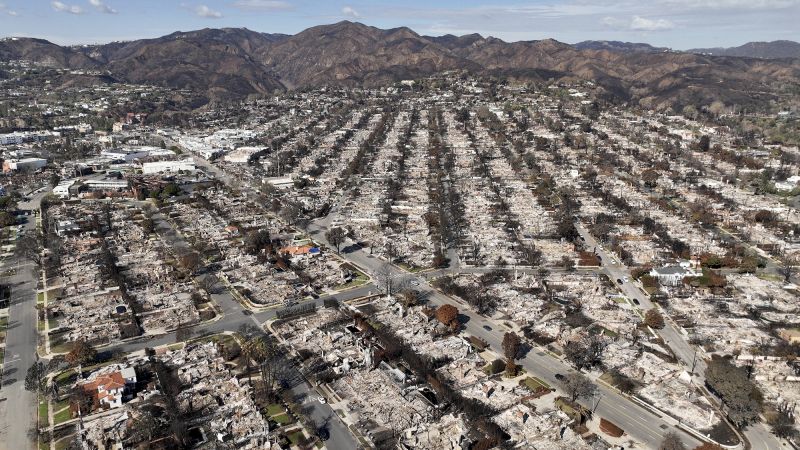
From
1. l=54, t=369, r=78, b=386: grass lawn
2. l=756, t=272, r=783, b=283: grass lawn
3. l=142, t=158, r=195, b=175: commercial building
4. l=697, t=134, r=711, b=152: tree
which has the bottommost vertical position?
l=54, t=369, r=78, b=386: grass lawn

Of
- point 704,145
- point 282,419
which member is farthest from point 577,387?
point 704,145

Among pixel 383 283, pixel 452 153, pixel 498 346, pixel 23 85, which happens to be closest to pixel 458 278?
pixel 383 283

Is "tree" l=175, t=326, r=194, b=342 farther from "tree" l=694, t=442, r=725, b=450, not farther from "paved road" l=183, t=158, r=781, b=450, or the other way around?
"tree" l=694, t=442, r=725, b=450

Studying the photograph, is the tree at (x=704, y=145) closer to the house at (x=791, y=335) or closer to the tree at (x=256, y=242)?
the house at (x=791, y=335)

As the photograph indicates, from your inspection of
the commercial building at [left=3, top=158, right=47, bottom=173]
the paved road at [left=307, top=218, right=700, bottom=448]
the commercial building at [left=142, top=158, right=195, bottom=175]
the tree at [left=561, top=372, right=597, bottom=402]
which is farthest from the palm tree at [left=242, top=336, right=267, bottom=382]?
the commercial building at [left=3, top=158, right=47, bottom=173]

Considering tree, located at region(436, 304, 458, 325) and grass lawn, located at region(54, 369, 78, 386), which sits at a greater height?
tree, located at region(436, 304, 458, 325)

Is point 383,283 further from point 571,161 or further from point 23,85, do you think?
point 23,85

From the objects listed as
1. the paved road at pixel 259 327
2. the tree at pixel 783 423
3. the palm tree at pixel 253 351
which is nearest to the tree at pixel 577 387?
the tree at pixel 783 423

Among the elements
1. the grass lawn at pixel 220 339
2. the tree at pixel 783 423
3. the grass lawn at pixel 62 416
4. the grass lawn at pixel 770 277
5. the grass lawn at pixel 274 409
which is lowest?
the tree at pixel 783 423
